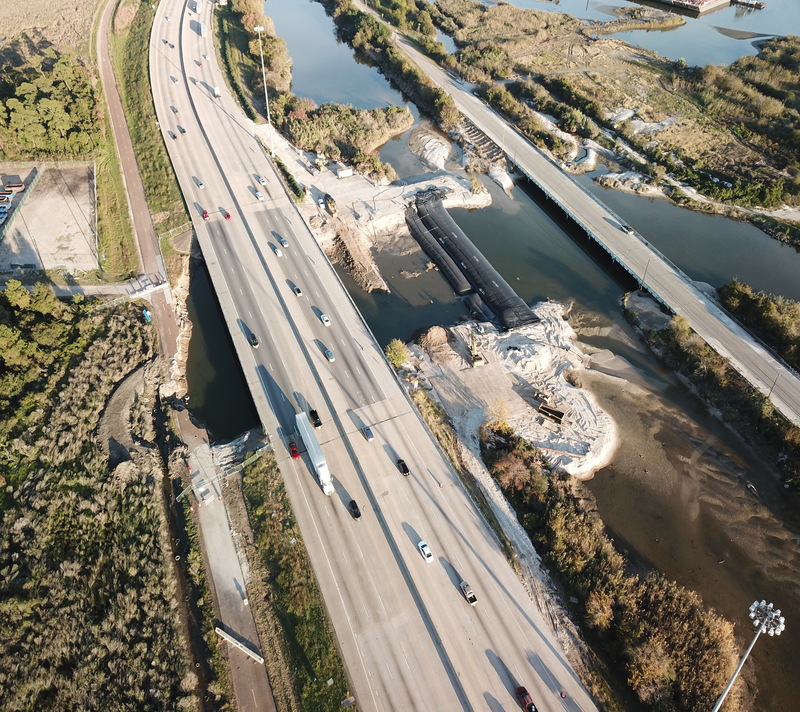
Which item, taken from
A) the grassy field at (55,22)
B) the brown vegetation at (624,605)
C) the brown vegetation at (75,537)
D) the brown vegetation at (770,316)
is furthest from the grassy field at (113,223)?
the brown vegetation at (770,316)

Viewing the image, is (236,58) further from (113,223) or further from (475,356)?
(475,356)

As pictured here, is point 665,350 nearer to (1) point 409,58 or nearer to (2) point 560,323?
(2) point 560,323

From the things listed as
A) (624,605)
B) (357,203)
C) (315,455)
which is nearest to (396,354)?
(315,455)

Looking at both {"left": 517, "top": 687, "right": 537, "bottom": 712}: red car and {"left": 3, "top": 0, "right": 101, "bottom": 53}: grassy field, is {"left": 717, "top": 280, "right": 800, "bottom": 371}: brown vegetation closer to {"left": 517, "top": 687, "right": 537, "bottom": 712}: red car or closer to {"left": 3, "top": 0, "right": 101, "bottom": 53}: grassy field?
{"left": 517, "top": 687, "right": 537, "bottom": 712}: red car

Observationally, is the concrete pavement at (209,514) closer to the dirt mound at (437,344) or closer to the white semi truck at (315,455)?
the white semi truck at (315,455)

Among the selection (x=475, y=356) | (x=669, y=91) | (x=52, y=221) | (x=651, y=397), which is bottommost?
(x=651, y=397)
